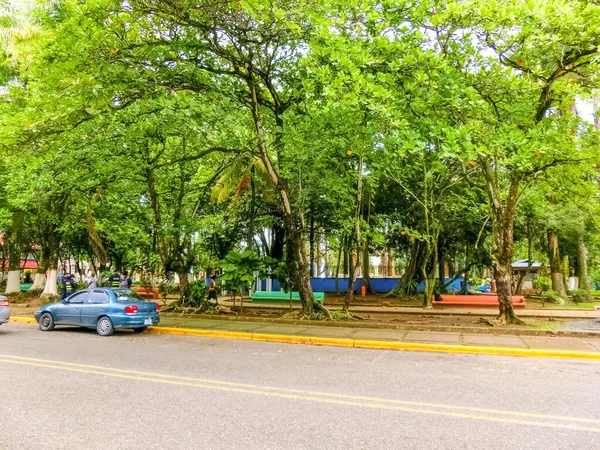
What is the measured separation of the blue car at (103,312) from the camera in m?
12.0

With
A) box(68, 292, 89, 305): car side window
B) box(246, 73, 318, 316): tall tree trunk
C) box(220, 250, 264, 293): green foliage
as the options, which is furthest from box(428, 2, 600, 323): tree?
box(68, 292, 89, 305): car side window

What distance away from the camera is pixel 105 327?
12016 mm

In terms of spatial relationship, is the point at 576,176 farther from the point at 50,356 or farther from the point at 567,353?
the point at 50,356

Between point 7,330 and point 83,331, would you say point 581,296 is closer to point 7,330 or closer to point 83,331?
point 83,331

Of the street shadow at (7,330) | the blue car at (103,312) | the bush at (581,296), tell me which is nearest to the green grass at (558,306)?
the bush at (581,296)

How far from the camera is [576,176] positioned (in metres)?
13.4

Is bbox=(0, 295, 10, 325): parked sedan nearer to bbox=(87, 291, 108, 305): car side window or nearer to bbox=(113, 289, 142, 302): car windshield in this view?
bbox=(87, 291, 108, 305): car side window

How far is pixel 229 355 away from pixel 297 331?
3400 millimetres

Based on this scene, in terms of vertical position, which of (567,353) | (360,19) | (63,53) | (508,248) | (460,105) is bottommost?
Answer: (567,353)

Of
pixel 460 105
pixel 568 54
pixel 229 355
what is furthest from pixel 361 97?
pixel 229 355

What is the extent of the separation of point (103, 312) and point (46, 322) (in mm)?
2411

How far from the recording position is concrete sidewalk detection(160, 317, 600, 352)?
1023 centimetres

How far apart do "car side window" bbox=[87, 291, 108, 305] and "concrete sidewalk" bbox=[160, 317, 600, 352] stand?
2101 mm

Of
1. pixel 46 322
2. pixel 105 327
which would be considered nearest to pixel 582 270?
pixel 105 327
